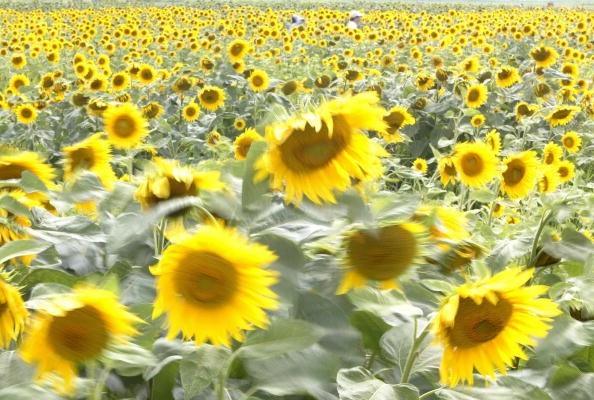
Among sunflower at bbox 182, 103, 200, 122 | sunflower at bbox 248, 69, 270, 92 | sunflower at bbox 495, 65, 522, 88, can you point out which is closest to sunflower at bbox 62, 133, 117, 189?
sunflower at bbox 182, 103, 200, 122

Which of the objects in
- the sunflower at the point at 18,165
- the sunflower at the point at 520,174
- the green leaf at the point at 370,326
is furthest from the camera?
the sunflower at the point at 520,174

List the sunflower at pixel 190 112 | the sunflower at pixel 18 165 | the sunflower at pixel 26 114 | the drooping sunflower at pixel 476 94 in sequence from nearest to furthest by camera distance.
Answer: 1. the sunflower at pixel 18 165
2. the drooping sunflower at pixel 476 94
3. the sunflower at pixel 26 114
4. the sunflower at pixel 190 112

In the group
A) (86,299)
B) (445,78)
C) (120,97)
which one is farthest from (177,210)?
(445,78)

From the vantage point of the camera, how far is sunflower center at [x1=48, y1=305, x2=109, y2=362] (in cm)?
70

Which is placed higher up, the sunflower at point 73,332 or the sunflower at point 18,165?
the sunflower at point 73,332

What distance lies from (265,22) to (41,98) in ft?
22.7

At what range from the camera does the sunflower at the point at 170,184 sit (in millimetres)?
907

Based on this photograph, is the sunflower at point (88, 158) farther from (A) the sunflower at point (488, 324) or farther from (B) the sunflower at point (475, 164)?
(B) the sunflower at point (475, 164)

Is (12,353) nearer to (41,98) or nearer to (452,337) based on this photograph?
→ (452,337)

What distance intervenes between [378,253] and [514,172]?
5.66 ft

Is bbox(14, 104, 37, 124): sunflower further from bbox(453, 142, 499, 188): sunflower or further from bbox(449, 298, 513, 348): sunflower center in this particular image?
bbox(449, 298, 513, 348): sunflower center

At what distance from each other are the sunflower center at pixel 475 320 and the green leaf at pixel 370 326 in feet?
0.72

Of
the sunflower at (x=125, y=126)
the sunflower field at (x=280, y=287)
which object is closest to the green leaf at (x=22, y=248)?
the sunflower field at (x=280, y=287)

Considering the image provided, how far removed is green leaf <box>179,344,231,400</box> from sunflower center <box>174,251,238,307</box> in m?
0.08
